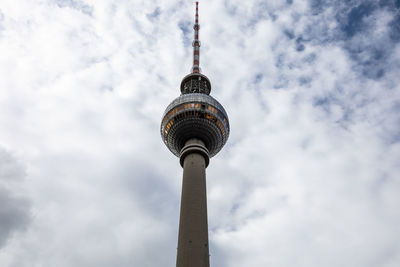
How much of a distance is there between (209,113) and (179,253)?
29.0m

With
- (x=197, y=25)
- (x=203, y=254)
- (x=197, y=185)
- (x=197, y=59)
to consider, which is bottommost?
A: (x=203, y=254)

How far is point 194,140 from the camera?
68312mm

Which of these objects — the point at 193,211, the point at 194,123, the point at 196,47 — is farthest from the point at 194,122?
the point at 196,47

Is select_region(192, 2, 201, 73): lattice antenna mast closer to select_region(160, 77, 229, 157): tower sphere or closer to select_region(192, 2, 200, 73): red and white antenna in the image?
select_region(192, 2, 200, 73): red and white antenna

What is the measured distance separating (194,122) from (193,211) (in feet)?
64.8

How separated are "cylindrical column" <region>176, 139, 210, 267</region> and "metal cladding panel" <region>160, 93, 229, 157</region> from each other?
304cm

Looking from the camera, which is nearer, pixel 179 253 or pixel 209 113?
pixel 179 253

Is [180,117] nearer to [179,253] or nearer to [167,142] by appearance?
[167,142]

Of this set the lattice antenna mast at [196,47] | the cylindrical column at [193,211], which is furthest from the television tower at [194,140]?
the lattice antenna mast at [196,47]

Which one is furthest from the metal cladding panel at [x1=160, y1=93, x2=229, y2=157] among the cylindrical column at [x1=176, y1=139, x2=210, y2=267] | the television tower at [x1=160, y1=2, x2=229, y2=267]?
the cylindrical column at [x1=176, y1=139, x2=210, y2=267]

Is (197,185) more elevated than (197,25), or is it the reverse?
(197,25)

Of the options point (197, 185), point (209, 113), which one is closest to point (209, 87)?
point (209, 113)

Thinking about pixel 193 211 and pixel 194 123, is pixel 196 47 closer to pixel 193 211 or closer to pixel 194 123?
pixel 194 123

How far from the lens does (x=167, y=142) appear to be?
239ft
